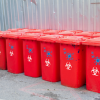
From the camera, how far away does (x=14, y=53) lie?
5664 mm

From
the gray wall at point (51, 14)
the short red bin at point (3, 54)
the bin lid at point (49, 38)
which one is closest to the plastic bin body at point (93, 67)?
the bin lid at point (49, 38)

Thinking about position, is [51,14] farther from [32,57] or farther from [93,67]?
[93,67]

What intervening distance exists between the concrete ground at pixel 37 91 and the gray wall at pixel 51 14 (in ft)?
6.77

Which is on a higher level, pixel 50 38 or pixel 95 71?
pixel 50 38

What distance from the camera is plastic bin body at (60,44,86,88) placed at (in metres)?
4.29

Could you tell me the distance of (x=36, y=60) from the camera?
17.1 ft

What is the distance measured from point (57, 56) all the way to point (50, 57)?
17 centimetres

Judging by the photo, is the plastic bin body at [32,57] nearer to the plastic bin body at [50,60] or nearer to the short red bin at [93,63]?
the plastic bin body at [50,60]

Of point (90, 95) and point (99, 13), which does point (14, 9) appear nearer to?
point (99, 13)

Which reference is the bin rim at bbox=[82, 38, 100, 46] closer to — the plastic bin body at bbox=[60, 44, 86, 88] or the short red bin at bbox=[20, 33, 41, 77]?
the plastic bin body at bbox=[60, 44, 86, 88]

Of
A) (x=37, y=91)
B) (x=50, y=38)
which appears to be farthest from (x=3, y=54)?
(x=37, y=91)

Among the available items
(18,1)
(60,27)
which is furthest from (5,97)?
(18,1)

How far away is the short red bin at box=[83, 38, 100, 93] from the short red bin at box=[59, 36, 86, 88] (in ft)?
0.68

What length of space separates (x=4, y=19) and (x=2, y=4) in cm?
61
